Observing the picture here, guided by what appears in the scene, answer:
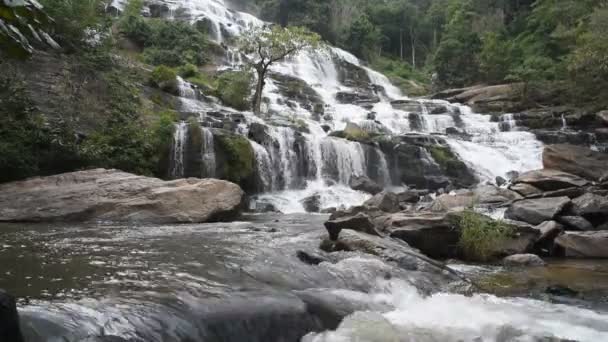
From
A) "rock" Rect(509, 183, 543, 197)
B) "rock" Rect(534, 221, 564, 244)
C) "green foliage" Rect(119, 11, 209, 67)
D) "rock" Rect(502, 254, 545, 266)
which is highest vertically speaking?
"green foliage" Rect(119, 11, 209, 67)

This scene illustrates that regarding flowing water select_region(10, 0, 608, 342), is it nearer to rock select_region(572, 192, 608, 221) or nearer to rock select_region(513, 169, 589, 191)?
rock select_region(572, 192, 608, 221)

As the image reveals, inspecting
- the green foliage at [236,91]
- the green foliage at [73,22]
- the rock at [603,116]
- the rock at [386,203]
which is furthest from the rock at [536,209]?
the green foliage at [236,91]

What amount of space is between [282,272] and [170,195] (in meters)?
6.29

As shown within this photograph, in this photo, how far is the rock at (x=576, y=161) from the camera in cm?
1680

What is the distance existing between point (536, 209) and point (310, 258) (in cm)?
707

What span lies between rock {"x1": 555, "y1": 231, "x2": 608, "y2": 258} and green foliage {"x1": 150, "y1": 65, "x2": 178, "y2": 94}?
1854cm

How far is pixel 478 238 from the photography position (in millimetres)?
8844

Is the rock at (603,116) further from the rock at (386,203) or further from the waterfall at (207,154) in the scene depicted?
the waterfall at (207,154)

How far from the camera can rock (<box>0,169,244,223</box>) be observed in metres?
10.8

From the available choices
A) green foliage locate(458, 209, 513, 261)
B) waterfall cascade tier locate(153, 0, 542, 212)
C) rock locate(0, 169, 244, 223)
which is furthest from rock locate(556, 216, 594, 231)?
rock locate(0, 169, 244, 223)

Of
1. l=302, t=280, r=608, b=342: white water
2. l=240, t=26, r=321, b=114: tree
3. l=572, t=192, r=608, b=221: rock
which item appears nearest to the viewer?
l=302, t=280, r=608, b=342: white water

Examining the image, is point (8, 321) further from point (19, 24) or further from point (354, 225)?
point (354, 225)

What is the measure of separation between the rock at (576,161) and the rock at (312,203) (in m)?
8.24

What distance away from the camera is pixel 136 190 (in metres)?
11.7
